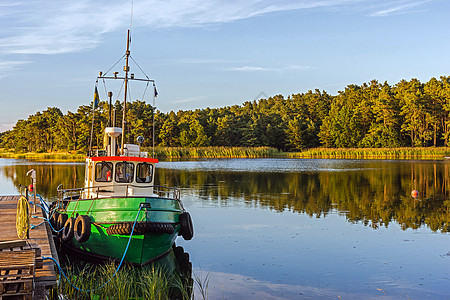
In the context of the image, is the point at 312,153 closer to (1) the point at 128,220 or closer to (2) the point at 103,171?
(2) the point at 103,171

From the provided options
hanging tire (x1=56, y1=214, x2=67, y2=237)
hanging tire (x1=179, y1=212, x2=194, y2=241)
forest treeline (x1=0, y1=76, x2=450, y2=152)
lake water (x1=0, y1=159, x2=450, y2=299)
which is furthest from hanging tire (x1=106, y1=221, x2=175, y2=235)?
forest treeline (x1=0, y1=76, x2=450, y2=152)

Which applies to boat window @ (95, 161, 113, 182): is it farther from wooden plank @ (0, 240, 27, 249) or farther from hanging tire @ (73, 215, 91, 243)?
wooden plank @ (0, 240, 27, 249)

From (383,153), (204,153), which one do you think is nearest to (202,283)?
(204,153)

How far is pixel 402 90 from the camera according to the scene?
9400 centimetres

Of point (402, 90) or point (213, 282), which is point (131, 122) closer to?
point (402, 90)

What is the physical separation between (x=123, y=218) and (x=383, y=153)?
6822 cm

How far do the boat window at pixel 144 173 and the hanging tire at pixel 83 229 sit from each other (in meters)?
2.10

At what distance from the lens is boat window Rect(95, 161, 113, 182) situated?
512 inches

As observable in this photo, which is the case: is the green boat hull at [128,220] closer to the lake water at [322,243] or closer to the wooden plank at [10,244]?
the lake water at [322,243]

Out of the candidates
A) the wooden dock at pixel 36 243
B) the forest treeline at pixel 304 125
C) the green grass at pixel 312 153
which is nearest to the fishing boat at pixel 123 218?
the wooden dock at pixel 36 243

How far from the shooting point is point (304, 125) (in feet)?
325

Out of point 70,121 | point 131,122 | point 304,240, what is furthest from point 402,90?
point 304,240

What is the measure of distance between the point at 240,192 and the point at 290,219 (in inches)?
360

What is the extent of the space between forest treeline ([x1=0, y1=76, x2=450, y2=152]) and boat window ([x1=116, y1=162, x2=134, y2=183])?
224 ft
